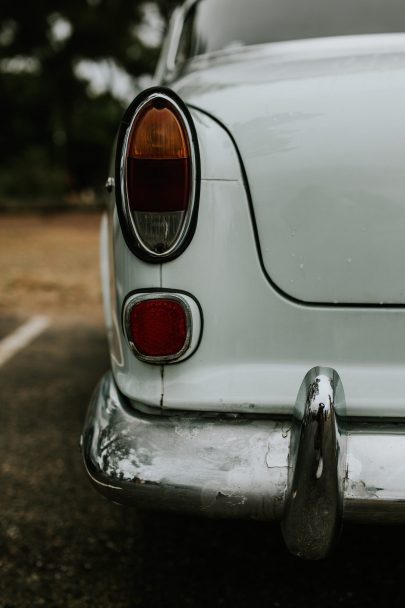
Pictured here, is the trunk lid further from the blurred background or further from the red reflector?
the blurred background

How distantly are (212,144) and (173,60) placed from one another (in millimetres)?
1540

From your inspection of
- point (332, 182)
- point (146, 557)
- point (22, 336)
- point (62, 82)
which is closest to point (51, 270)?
point (22, 336)

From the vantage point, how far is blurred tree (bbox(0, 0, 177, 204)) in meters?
18.7

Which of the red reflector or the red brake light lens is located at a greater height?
the red brake light lens

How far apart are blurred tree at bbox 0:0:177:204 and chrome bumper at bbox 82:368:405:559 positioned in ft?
59.7

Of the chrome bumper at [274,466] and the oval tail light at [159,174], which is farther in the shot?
the oval tail light at [159,174]

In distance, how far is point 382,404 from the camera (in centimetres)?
156

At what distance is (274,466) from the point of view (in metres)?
1.49

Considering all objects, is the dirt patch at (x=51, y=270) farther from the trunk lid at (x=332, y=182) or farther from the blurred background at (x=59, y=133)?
the trunk lid at (x=332, y=182)

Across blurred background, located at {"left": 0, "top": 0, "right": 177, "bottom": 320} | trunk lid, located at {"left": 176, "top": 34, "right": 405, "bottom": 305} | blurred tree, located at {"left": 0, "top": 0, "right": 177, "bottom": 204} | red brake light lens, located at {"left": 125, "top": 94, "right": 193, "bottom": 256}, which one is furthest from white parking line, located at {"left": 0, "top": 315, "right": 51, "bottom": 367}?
blurred tree, located at {"left": 0, "top": 0, "right": 177, "bottom": 204}

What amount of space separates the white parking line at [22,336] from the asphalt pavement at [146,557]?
5.30 ft

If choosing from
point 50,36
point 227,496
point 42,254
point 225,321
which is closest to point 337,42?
point 225,321

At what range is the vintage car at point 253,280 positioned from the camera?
5.03ft

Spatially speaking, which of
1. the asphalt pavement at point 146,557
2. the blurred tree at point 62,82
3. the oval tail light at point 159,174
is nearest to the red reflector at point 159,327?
the oval tail light at point 159,174
